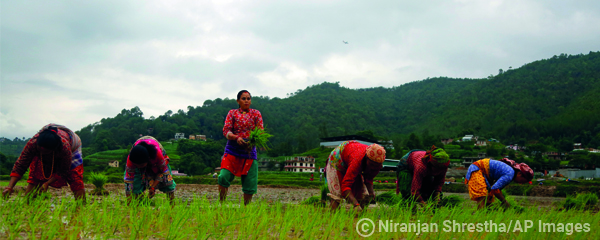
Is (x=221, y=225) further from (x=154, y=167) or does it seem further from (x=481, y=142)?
(x=481, y=142)

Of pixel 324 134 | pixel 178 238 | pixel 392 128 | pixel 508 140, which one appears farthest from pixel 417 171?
pixel 392 128

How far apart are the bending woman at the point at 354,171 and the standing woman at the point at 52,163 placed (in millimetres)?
2965

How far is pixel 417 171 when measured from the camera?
5.06 meters

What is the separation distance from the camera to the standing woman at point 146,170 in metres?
4.48

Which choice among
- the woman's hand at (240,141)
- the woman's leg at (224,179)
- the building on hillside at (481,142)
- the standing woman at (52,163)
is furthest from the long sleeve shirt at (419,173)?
the building on hillside at (481,142)

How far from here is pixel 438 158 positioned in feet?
15.4

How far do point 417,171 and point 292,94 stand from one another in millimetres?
138553

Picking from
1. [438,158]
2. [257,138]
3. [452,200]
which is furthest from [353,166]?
[452,200]

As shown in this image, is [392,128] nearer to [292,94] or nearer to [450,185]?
[292,94]

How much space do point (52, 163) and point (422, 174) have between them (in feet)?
15.5

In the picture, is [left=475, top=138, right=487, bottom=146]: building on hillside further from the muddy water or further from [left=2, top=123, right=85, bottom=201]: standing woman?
[left=2, top=123, right=85, bottom=201]: standing woman

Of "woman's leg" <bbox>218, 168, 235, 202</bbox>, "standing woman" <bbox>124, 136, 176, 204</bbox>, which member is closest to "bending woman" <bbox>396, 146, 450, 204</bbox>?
"woman's leg" <bbox>218, 168, 235, 202</bbox>

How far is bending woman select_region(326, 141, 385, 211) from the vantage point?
14.1 ft

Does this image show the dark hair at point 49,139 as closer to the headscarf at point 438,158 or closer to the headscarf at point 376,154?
the headscarf at point 376,154
